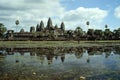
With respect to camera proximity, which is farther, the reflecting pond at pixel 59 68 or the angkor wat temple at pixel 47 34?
the angkor wat temple at pixel 47 34

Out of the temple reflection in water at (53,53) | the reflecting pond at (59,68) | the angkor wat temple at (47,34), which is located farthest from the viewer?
the angkor wat temple at (47,34)

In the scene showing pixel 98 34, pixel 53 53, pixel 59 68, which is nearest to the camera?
pixel 59 68

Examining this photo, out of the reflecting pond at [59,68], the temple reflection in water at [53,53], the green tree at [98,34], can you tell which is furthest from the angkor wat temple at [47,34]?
the reflecting pond at [59,68]

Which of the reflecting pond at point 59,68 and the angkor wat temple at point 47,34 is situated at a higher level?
the angkor wat temple at point 47,34

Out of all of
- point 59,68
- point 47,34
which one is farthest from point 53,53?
point 47,34

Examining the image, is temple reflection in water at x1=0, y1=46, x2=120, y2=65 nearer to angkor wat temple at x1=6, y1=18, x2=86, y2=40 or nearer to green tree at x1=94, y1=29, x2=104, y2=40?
angkor wat temple at x1=6, y1=18, x2=86, y2=40

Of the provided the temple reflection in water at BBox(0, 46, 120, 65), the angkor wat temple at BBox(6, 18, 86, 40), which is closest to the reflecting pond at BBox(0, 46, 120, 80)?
the temple reflection in water at BBox(0, 46, 120, 65)

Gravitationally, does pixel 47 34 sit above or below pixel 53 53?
above

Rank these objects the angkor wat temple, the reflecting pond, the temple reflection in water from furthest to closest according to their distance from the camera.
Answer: the angkor wat temple, the temple reflection in water, the reflecting pond

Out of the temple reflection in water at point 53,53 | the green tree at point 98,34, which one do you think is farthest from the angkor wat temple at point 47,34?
the temple reflection in water at point 53,53

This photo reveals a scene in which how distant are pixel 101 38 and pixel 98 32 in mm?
4240

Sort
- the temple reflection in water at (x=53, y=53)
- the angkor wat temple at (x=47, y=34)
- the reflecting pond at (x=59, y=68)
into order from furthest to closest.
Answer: the angkor wat temple at (x=47, y=34), the temple reflection in water at (x=53, y=53), the reflecting pond at (x=59, y=68)

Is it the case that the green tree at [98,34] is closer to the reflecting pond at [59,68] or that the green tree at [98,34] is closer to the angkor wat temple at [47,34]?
the angkor wat temple at [47,34]

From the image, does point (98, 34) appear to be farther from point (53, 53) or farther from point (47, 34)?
point (53, 53)
